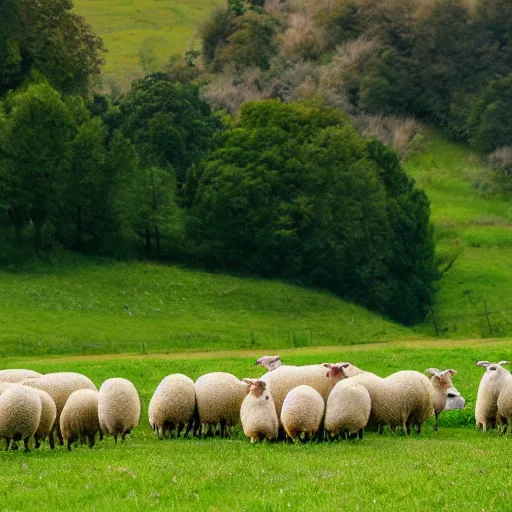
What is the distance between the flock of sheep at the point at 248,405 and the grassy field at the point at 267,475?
0.51 meters

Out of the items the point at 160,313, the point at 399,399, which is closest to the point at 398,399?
the point at 399,399

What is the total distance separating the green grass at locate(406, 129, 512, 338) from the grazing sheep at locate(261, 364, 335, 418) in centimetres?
3763

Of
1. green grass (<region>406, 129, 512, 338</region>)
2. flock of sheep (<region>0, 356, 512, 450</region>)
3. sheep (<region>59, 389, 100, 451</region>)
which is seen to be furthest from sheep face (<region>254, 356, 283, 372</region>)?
green grass (<region>406, 129, 512, 338</region>)

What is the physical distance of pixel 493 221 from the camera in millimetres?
95562

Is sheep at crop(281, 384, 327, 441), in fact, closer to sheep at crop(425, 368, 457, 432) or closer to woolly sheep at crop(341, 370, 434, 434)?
woolly sheep at crop(341, 370, 434, 434)

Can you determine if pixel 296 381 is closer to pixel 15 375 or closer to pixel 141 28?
pixel 15 375

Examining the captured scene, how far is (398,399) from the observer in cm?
2455

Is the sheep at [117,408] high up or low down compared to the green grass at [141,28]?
down

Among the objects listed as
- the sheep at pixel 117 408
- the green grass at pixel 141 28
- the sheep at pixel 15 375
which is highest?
the green grass at pixel 141 28

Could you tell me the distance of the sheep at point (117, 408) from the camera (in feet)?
77.7

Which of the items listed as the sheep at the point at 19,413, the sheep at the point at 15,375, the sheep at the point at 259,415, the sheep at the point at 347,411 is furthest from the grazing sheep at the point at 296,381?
the sheep at the point at 15,375


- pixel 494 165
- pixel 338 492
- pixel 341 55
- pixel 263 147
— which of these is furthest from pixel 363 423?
pixel 341 55

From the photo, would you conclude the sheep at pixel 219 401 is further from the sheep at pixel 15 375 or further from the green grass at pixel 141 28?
the green grass at pixel 141 28

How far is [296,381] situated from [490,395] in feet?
14.2
